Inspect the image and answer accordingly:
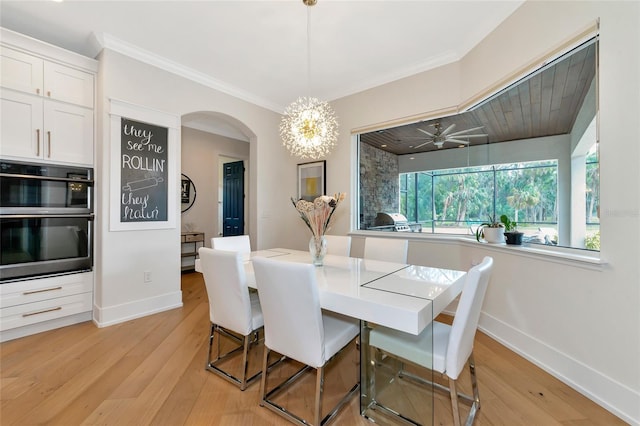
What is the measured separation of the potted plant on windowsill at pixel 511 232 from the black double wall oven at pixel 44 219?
413 centimetres

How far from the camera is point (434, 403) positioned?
1.75 metres

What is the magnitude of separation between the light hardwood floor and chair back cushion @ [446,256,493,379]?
1.58 feet

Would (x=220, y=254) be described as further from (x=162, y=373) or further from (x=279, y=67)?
(x=279, y=67)

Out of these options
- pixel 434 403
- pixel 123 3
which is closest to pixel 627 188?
pixel 434 403

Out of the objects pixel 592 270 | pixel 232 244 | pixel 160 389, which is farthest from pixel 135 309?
pixel 592 270

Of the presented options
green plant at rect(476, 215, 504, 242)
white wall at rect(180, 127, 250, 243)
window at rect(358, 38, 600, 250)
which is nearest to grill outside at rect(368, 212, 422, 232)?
window at rect(358, 38, 600, 250)

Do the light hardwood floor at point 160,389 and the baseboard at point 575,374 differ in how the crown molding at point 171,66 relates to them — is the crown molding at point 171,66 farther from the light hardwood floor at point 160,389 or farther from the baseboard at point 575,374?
the baseboard at point 575,374

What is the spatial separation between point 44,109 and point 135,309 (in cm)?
218

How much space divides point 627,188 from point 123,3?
3861mm

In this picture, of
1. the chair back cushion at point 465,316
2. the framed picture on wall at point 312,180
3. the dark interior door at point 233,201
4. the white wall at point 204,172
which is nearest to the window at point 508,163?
the framed picture on wall at point 312,180

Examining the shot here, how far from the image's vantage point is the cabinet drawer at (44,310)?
7.94 feet

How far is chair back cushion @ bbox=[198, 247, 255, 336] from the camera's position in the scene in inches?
68.4

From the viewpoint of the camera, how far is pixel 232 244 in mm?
2832

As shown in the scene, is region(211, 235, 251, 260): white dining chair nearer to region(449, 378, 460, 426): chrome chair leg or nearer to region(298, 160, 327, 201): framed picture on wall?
region(298, 160, 327, 201): framed picture on wall
